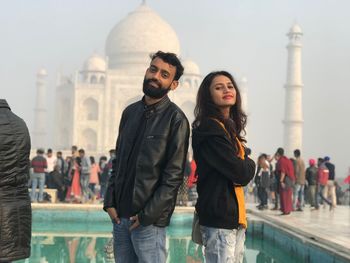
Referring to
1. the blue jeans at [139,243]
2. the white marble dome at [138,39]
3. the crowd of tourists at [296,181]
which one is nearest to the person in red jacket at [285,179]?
the crowd of tourists at [296,181]

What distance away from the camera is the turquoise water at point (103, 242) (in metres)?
5.26

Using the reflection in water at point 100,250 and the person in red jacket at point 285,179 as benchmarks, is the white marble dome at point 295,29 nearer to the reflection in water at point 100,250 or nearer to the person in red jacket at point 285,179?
the person in red jacket at point 285,179

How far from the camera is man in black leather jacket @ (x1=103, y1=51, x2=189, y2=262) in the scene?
212 cm

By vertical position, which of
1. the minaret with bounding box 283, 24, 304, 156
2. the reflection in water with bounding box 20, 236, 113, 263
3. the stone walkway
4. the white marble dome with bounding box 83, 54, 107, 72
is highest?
the white marble dome with bounding box 83, 54, 107, 72

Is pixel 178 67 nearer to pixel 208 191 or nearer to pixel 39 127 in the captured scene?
pixel 208 191

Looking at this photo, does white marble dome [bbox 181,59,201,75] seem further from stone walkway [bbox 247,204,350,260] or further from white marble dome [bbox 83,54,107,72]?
stone walkway [bbox 247,204,350,260]

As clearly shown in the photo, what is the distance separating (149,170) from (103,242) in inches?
177

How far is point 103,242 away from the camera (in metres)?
6.43

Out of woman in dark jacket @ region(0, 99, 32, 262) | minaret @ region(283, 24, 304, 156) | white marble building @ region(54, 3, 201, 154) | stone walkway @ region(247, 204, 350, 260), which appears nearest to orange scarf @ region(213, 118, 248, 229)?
woman in dark jacket @ region(0, 99, 32, 262)

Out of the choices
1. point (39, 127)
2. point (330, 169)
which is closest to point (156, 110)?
point (330, 169)

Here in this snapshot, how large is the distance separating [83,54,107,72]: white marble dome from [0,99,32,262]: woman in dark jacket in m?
36.5

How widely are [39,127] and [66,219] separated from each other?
30162mm

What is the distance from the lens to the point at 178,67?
2344mm

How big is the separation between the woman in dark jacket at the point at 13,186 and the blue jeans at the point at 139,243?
1.24 ft
